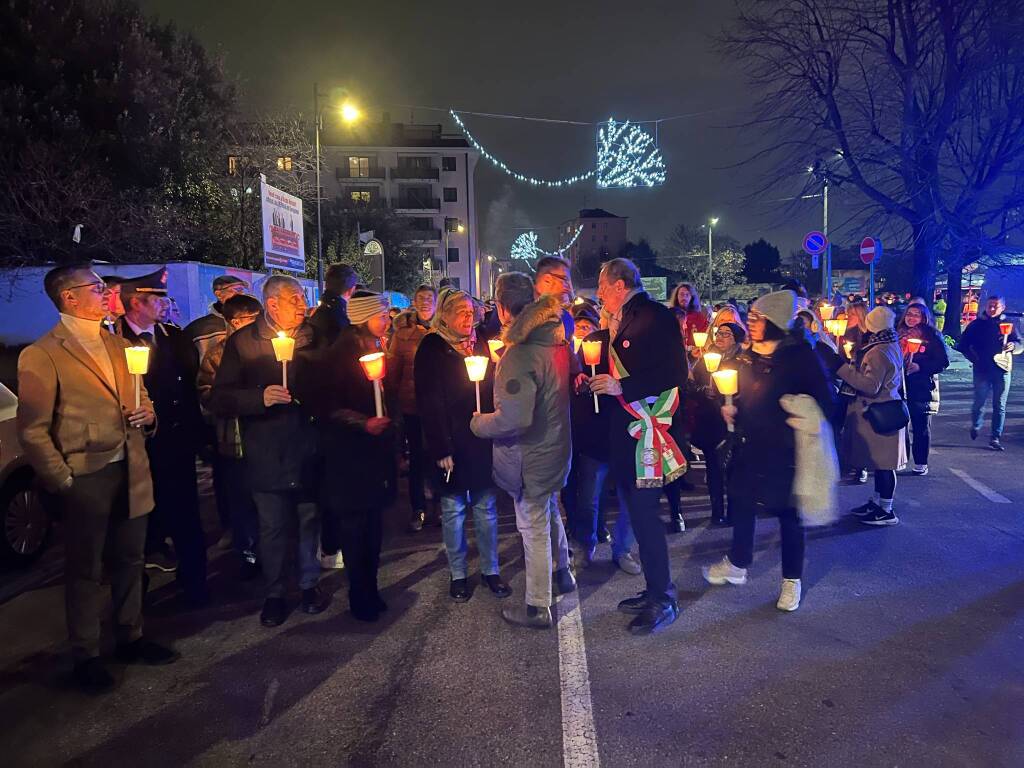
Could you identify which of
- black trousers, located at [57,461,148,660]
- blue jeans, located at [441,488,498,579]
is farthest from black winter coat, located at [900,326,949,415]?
black trousers, located at [57,461,148,660]

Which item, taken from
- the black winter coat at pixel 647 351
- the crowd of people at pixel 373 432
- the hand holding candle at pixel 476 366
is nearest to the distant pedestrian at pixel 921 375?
the crowd of people at pixel 373 432

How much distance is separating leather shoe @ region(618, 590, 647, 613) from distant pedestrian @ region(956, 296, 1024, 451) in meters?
7.02

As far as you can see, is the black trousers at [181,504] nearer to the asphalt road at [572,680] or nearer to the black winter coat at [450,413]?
the asphalt road at [572,680]

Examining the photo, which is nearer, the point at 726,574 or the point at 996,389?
the point at 726,574

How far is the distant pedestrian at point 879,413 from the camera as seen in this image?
5.54m

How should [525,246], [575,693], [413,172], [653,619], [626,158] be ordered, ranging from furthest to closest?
[413,172] → [525,246] → [626,158] → [653,619] → [575,693]

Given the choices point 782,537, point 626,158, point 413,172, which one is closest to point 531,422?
point 782,537

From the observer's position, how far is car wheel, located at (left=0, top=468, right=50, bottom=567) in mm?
5152

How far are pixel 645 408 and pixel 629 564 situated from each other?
162 cm

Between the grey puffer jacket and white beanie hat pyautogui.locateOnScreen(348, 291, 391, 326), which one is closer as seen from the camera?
the grey puffer jacket

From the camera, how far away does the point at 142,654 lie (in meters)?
3.75

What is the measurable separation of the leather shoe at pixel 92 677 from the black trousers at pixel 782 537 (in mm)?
3842

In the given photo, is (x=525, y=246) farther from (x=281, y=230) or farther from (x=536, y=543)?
(x=536, y=543)

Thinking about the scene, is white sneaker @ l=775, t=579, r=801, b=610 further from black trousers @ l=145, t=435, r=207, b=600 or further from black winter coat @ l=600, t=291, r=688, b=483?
black trousers @ l=145, t=435, r=207, b=600
